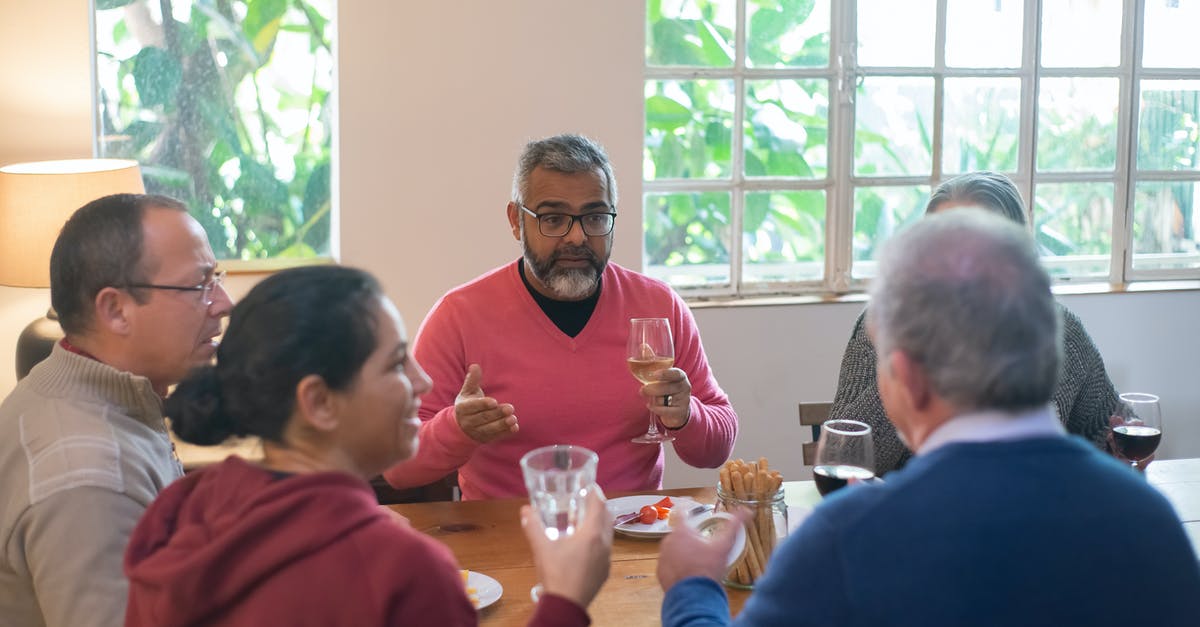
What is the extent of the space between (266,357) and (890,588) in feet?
2.27

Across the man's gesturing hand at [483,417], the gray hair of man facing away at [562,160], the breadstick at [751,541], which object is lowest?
the breadstick at [751,541]

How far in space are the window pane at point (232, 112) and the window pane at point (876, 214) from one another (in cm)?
188

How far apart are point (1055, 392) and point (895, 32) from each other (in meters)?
1.97

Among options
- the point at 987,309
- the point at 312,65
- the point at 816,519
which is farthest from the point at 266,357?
the point at 312,65

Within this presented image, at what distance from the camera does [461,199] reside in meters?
3.86

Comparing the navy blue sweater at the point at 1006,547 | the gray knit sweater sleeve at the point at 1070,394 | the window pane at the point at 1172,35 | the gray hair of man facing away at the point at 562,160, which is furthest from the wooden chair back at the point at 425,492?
the window pane at the point at 1172,35

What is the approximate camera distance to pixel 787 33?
4.11m

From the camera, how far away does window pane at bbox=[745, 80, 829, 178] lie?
4145mm

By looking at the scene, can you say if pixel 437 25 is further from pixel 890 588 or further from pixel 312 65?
pixel 890 588

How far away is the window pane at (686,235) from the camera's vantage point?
4168 millimetres

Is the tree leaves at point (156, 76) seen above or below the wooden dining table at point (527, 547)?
above

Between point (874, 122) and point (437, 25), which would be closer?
point (437, 25)

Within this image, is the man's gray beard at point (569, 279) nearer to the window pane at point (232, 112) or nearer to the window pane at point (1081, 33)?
the window pane at point (232, 112)

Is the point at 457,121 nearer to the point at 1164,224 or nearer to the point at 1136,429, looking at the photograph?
the point at 1136,429
